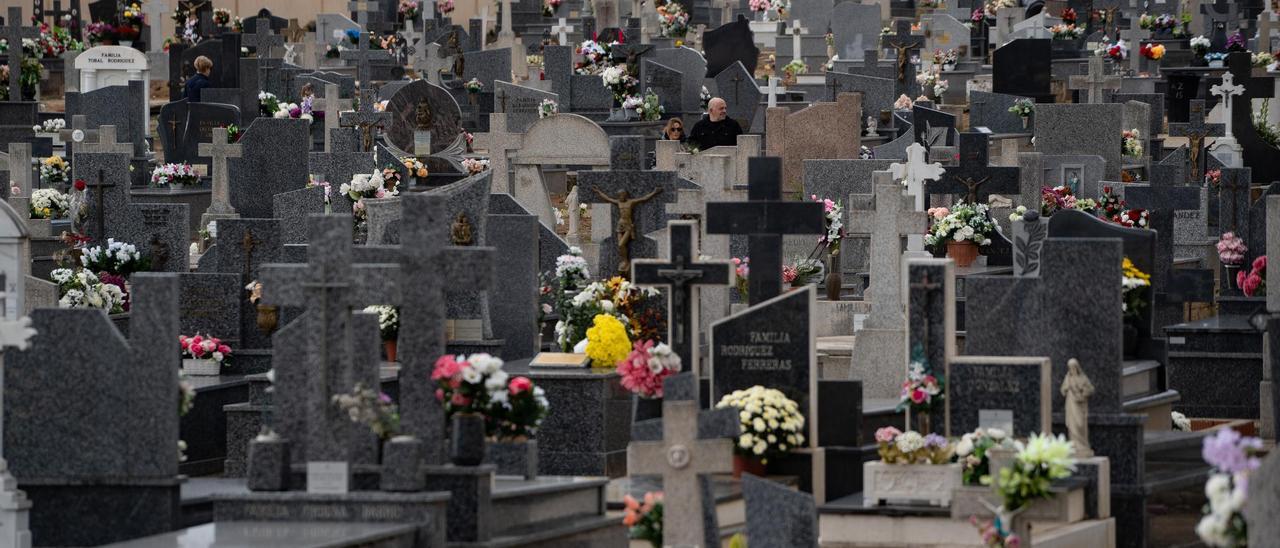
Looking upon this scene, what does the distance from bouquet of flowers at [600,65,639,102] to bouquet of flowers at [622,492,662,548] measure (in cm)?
1430

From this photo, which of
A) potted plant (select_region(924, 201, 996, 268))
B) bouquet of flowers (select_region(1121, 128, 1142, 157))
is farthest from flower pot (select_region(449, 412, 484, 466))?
bouquet of flowers (select_region(1121, 128, 1142, 157))

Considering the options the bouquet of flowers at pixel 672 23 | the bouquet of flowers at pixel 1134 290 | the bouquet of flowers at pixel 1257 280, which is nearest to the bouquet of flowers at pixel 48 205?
the bouquet of flowers at pixel 1134 290

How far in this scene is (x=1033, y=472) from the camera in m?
11.4

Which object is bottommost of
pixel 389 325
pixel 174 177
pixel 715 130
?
pixel 389 325

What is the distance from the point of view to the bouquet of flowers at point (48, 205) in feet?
66.0

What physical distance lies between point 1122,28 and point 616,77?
41.3ft

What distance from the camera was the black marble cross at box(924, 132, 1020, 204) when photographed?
64.1 ft

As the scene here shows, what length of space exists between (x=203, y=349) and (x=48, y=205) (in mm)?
5256

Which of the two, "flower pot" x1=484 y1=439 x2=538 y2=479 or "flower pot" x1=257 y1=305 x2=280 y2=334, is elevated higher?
"flower pot" x1=257 y1=305 x2=280 y2=334

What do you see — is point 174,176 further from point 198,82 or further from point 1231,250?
point 1231,250

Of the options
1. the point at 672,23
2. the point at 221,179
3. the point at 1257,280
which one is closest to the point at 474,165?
the point at 221,179

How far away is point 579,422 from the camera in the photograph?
1396cm

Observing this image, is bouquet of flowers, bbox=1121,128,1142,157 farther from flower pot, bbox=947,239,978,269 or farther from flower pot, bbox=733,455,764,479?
flower pot, bbox=733,455,764,479

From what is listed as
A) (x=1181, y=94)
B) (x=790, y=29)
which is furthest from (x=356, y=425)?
(x=790, y=29)
